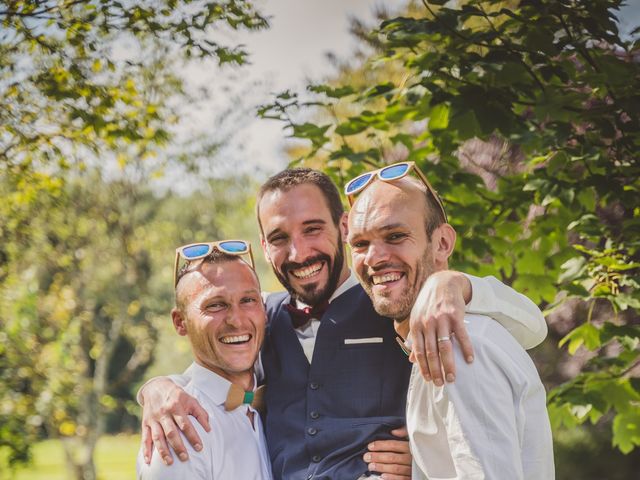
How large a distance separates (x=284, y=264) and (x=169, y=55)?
24.8 ft

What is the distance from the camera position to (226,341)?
9.78ft

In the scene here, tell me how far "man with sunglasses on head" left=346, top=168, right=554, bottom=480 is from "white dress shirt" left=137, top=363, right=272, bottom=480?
0.75 metres

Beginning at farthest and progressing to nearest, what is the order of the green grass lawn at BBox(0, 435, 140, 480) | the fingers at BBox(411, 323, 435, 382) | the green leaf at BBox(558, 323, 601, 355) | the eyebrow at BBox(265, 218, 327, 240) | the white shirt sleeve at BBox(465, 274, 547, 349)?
the green grass lawn at BBox(0, 435, 140, 480)
the green leaf at BBox(558, 323, 601, 355)
the eyebrow at BBox(265, 218, 327, 240)
the white shirt sleeve at BBox(465, 274, 547, 349)
the fingers at BBox(411, 323, 435, 382)

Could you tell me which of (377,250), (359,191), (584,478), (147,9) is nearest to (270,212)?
(359,191)

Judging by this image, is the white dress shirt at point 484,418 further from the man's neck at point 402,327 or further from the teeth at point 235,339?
the teeth at point 235,339

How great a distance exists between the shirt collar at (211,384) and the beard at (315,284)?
53 cm

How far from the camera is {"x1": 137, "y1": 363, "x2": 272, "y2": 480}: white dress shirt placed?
2611 mm

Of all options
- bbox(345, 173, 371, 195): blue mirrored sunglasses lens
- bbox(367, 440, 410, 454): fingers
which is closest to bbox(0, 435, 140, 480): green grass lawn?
bbox(367, 440, 410, 454): fingers

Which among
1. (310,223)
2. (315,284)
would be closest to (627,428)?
(315,284)

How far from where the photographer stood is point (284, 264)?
3.30 m

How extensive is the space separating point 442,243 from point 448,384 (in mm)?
769

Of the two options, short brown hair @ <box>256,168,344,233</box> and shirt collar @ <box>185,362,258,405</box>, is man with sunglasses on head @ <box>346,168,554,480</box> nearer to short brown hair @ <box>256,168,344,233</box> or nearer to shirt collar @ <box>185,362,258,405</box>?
short brown hair @ <box>256,168,344,233</box>

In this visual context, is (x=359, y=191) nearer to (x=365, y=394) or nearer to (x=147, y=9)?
(x=365, y=394)

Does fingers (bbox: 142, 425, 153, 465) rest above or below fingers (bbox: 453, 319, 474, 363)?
below
